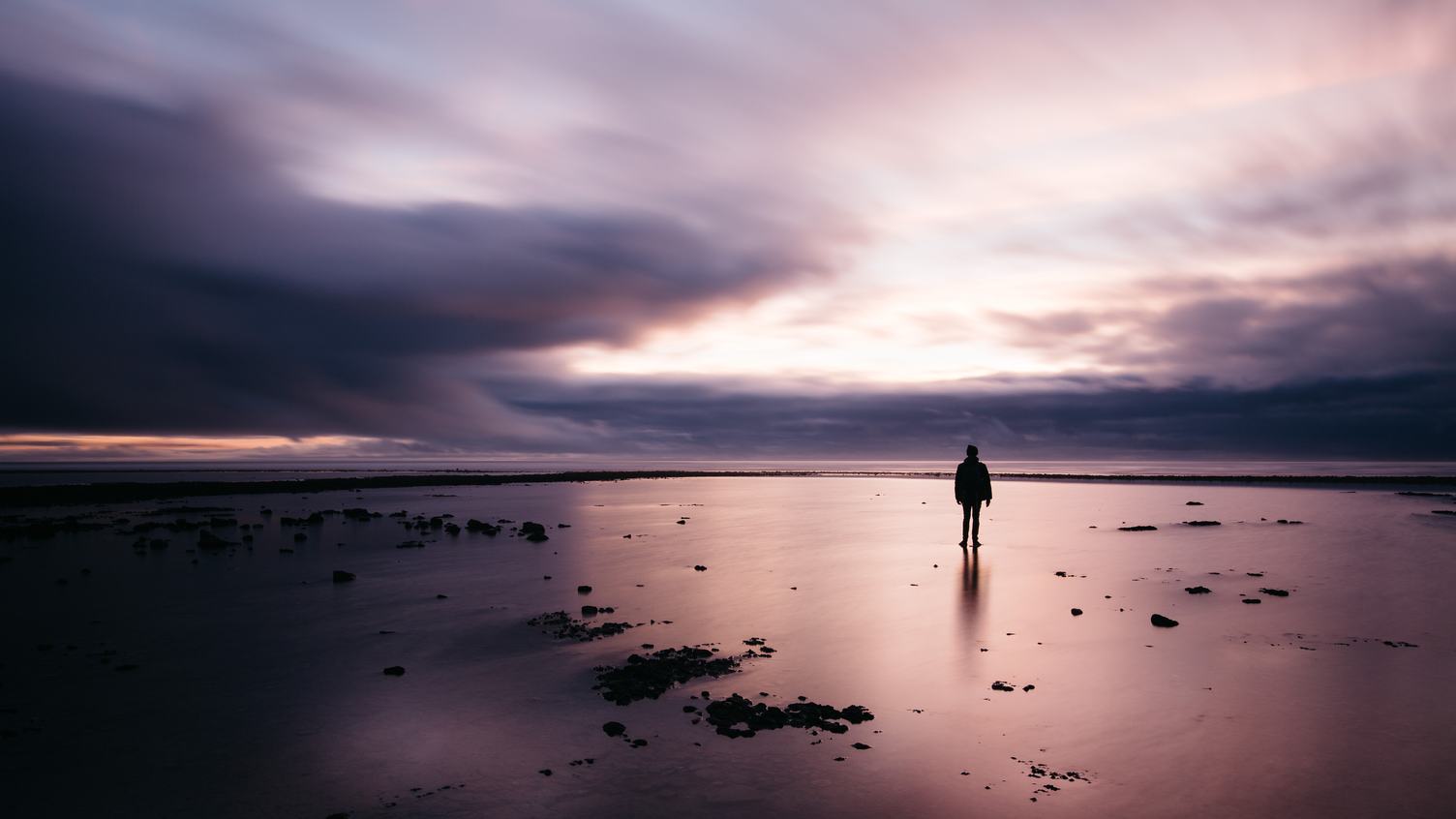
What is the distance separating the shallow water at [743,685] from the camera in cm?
716

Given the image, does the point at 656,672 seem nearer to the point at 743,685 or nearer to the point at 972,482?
the point at 743,685

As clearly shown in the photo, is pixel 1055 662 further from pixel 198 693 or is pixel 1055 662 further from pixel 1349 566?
pixel 1349 566

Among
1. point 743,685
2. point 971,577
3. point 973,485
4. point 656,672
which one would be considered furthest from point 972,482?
point 656,672

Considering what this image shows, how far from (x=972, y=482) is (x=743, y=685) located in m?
16.1

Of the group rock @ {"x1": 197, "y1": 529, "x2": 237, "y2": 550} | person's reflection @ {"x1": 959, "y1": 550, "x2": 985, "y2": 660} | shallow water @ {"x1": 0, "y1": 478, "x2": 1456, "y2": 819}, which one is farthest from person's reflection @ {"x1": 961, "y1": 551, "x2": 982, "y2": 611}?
rock @ {"x1": 197, "y1": 529, "x2": 237, "y2": 550}

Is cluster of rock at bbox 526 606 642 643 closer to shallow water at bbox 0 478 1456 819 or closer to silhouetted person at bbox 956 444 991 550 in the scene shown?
shallow water at bbox 0 478 1456 819

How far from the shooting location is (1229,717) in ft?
29.6

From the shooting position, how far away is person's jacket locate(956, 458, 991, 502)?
24.5m

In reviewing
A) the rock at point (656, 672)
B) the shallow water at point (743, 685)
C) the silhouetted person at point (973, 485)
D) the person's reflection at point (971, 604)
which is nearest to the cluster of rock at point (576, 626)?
the shallow water at point (743, 685)

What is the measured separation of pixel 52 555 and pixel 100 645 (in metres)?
16.2

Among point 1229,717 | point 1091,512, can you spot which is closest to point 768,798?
point 1229,717

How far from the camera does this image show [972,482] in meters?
24.5

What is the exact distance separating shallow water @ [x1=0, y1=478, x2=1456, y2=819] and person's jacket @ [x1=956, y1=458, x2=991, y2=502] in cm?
224

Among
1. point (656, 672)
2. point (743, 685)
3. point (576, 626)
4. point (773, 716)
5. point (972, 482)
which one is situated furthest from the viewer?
point (972, 482)
